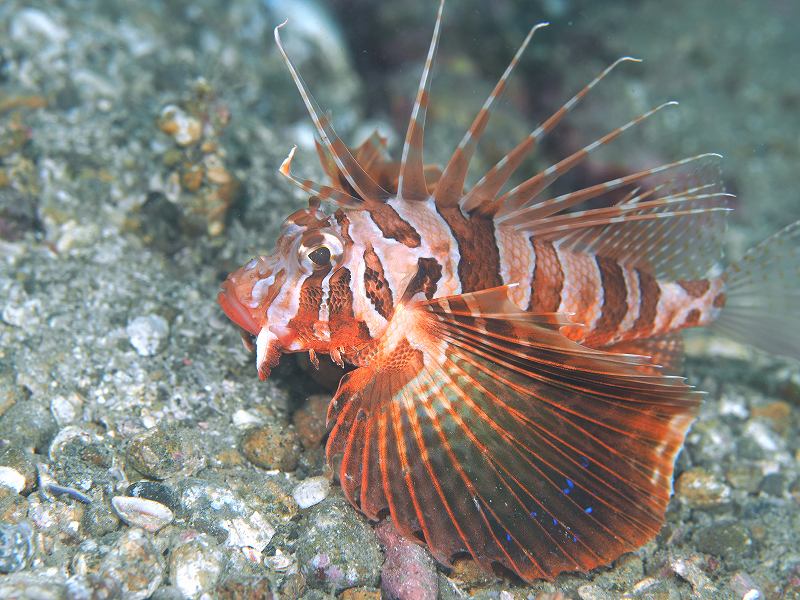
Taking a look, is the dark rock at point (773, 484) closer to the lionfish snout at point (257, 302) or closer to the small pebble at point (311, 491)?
the small pebble at point (311, 491)

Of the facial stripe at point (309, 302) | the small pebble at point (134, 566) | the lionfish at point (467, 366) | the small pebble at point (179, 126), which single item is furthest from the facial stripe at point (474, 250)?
the small pebble at point (179, 126)

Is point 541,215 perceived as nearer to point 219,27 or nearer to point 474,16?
point 474,16

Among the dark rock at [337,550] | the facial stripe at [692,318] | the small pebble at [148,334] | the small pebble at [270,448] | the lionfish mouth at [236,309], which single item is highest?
the facial stripe at [692,318]

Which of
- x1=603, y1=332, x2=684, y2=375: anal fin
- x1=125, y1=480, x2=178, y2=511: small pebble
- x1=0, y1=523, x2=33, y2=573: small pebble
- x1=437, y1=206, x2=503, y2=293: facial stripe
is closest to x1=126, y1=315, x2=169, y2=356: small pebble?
x1=125, y1=480, x2=178, y2=511: small pebble

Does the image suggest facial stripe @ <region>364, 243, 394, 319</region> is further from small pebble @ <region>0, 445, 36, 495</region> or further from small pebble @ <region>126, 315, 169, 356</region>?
small pebble @ <region>0, 445, 36, 495</region>

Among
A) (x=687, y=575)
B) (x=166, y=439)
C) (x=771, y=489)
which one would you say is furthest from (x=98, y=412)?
(x=771, y=489)
